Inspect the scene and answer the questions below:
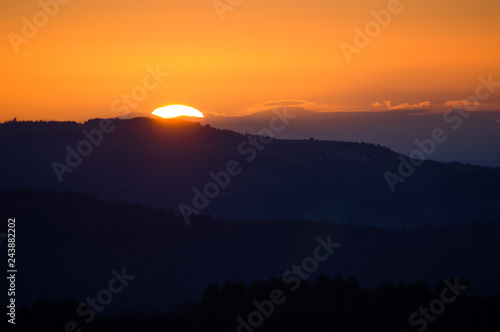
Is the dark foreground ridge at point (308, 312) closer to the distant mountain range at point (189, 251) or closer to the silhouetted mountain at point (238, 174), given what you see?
the distant mountain range at point (189, 251)

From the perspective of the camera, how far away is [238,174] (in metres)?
114

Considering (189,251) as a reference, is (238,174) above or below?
above

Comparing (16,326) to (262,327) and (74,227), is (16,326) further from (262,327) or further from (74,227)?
(74,227)

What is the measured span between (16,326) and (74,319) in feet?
7.55

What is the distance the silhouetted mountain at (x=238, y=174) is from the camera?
104 m

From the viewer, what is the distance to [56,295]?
49938 mm

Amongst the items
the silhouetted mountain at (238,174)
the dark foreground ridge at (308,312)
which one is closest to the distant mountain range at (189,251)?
the dark foreground ridge at (308,312)

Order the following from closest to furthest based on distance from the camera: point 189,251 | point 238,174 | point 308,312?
point 308,312
point 189,251
point 238,174

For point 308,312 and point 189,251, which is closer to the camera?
point 308,312

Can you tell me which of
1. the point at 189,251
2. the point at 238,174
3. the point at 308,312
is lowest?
the point at 308,312

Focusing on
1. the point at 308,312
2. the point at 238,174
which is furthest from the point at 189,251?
the point at 238,174

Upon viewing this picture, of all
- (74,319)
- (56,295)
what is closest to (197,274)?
(56,295)

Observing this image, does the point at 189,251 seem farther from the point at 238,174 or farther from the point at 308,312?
the point at 238,174

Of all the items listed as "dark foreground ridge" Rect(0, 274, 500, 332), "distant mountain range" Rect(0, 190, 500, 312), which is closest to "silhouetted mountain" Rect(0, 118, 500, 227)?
"distant mountain range" Rect(0, 190, 500, 312)
